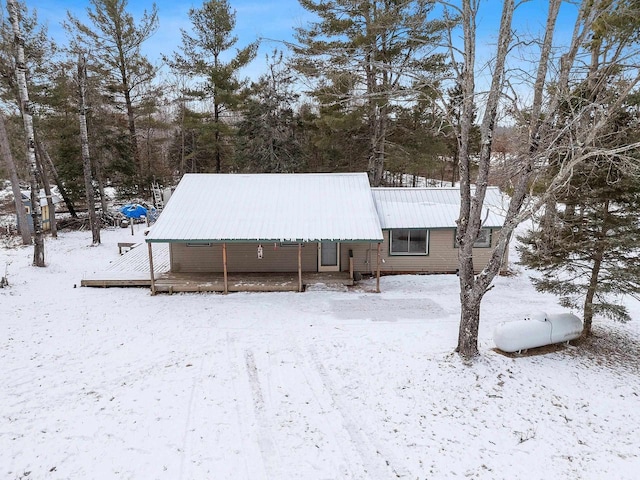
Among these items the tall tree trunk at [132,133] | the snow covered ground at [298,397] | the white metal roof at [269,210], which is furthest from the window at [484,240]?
the tall tree trunk at [132,133]

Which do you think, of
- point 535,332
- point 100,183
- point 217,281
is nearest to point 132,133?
point 100,183

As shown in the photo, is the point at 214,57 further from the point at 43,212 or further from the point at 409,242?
the point at 409,242

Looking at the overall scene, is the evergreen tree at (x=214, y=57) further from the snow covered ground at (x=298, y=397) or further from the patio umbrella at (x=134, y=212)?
the snow covered ground at (x=298, y=397)

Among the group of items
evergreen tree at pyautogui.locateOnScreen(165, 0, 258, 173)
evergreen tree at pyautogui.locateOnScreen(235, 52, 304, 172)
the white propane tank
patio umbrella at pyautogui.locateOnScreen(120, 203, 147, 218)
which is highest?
evergreen tree at pyautogui.locateOnScreen(165, 0, 258, 173)

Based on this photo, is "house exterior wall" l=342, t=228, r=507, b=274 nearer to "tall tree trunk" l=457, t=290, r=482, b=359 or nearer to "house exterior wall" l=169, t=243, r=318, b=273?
"house exterior wall" l=169, t=243, r=318, b=273

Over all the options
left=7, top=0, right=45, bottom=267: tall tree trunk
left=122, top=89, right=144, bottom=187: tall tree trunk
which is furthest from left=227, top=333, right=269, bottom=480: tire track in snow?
left=122, top=89, right=144, bottom=187: tall tree trunk

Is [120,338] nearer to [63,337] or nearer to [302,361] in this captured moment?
[63,337]
